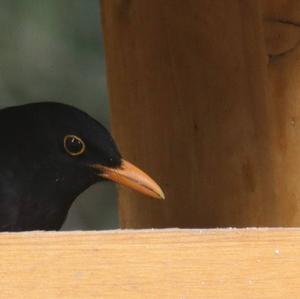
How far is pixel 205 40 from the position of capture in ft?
11.5

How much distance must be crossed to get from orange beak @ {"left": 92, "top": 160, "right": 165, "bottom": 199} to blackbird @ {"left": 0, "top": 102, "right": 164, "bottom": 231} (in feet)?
0.07

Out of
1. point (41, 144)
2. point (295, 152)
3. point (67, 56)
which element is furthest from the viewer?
point (67, 56)

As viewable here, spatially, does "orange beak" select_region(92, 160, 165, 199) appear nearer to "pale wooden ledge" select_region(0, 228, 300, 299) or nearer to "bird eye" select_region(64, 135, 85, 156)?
"bird eye" select_region(64, 135, 85, 156)

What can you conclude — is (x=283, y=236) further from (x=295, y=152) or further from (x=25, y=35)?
(x=25, y=35)

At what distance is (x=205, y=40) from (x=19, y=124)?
0.68m

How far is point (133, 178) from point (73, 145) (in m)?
0.36

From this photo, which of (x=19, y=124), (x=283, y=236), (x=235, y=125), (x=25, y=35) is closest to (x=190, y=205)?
(x=235, y=125)

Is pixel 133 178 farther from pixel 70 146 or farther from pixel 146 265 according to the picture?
pixel 146 265

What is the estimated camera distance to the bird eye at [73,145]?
3.62 metres

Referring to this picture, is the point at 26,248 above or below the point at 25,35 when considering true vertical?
above

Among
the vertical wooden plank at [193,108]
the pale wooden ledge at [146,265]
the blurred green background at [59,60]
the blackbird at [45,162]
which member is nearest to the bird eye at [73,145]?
the blackbird at [45,162]

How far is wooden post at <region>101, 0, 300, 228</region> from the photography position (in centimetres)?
334

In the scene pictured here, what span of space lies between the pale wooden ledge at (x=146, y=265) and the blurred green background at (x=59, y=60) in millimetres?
2465

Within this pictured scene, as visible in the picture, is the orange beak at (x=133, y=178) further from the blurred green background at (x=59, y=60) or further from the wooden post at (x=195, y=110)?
the blurred green background at (x=59, y=60)
